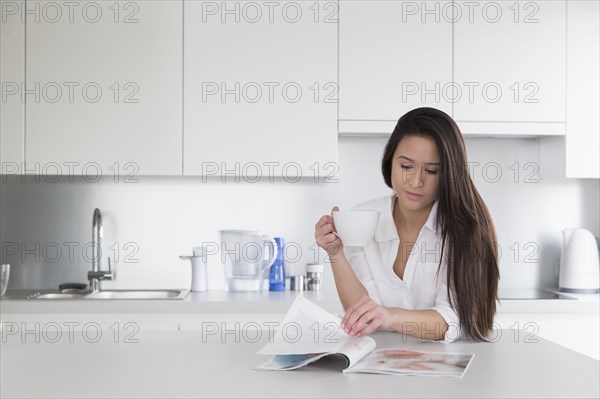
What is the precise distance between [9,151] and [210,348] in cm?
193

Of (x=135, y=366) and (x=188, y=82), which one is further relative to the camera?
(x=188, y=82)

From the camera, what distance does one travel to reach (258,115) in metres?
3.17

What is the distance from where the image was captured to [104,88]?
3152mm

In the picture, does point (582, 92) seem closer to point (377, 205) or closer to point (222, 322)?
point (377, 205)

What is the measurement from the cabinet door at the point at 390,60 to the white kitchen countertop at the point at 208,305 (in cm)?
80

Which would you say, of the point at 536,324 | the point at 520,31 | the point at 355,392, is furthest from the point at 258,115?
the point at 355,392

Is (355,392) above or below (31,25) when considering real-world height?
below

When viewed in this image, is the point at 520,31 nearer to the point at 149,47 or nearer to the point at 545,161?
the point at 545,161

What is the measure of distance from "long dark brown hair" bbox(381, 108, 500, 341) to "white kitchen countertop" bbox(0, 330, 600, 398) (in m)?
0.16

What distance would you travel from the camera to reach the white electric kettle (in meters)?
3.29

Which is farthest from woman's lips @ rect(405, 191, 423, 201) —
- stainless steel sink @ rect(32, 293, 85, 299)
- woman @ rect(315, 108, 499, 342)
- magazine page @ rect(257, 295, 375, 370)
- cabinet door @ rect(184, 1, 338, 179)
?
stainless steel sink @ rect(32, 293, 85, 299)

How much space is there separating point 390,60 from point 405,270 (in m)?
1.41

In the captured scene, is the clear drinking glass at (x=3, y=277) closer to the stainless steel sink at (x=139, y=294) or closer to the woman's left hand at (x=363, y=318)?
the stainless steel sink at (x=139, y=294)

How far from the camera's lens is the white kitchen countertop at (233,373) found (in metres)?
1.19
